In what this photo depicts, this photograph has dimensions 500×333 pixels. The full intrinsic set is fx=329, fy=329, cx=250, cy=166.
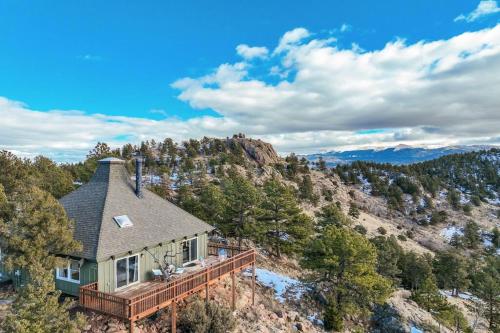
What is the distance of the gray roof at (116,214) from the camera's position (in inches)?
573

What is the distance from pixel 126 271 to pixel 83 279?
181 centimetres

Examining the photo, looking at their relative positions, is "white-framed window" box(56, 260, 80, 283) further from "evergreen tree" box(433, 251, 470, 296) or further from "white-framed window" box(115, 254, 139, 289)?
"evergreen tree" box(433, 251, 470, 296)

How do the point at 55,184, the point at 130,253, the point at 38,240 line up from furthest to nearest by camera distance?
the point at 55,184 < the point at 130,253 < the point at 38,240

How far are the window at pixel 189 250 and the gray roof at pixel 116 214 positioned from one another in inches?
27.0

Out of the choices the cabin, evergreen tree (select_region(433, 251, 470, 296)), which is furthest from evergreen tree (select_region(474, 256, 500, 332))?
the cabin

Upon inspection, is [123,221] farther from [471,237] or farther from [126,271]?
[471,237]

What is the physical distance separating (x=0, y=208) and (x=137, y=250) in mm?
5772

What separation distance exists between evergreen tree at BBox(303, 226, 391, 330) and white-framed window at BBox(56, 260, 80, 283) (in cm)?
1451

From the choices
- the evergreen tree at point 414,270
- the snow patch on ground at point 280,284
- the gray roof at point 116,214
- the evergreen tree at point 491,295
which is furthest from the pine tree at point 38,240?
the evergreen tree at point 414,270

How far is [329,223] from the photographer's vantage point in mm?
32625

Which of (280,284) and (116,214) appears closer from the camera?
(116,214)

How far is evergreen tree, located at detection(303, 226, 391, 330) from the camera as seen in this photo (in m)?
21.2

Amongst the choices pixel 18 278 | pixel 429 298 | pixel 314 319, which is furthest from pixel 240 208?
pixel 429 298

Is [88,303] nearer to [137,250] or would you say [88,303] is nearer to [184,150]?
[137,250]
